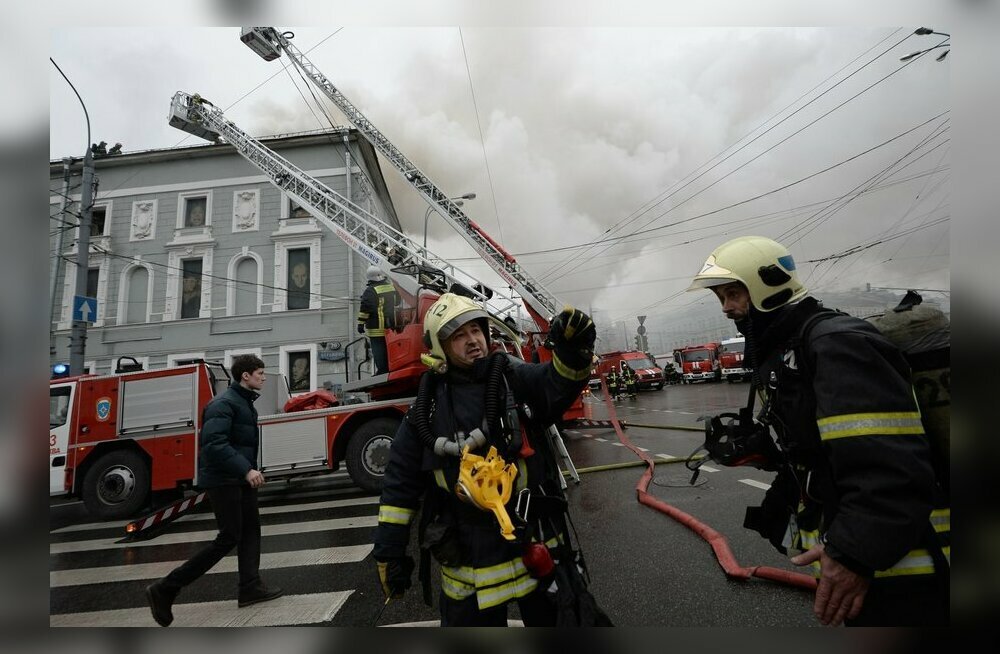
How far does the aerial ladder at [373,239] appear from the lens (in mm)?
5871

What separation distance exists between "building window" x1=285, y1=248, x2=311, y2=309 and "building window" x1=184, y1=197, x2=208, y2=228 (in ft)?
11.0

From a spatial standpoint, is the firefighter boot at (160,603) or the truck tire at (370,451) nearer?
the firefighter boot at (160,603)

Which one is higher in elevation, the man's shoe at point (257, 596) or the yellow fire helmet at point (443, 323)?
the yellow fire helmet at point (443, 323)

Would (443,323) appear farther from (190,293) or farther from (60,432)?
(190,293)

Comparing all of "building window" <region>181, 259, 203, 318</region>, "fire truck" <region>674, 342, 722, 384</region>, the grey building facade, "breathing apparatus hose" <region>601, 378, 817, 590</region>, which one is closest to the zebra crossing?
"breathing apparatus hose" <region>601, 378, 817, 590</region>

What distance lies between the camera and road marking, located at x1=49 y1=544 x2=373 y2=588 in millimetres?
4007

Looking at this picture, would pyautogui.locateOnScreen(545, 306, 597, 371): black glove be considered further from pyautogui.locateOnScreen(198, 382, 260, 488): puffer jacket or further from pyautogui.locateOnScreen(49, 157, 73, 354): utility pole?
pyautogui.locateOnScreen(198, 382, 260, 488): puffer jacket

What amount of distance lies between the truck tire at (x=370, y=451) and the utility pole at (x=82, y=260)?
6.54 metres

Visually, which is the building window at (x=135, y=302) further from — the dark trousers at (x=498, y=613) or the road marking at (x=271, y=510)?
the dark trousers at (x=498, y=613)

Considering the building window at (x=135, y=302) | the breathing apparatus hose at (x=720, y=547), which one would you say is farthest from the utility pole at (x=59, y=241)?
the building window at (x=135, y=302)
